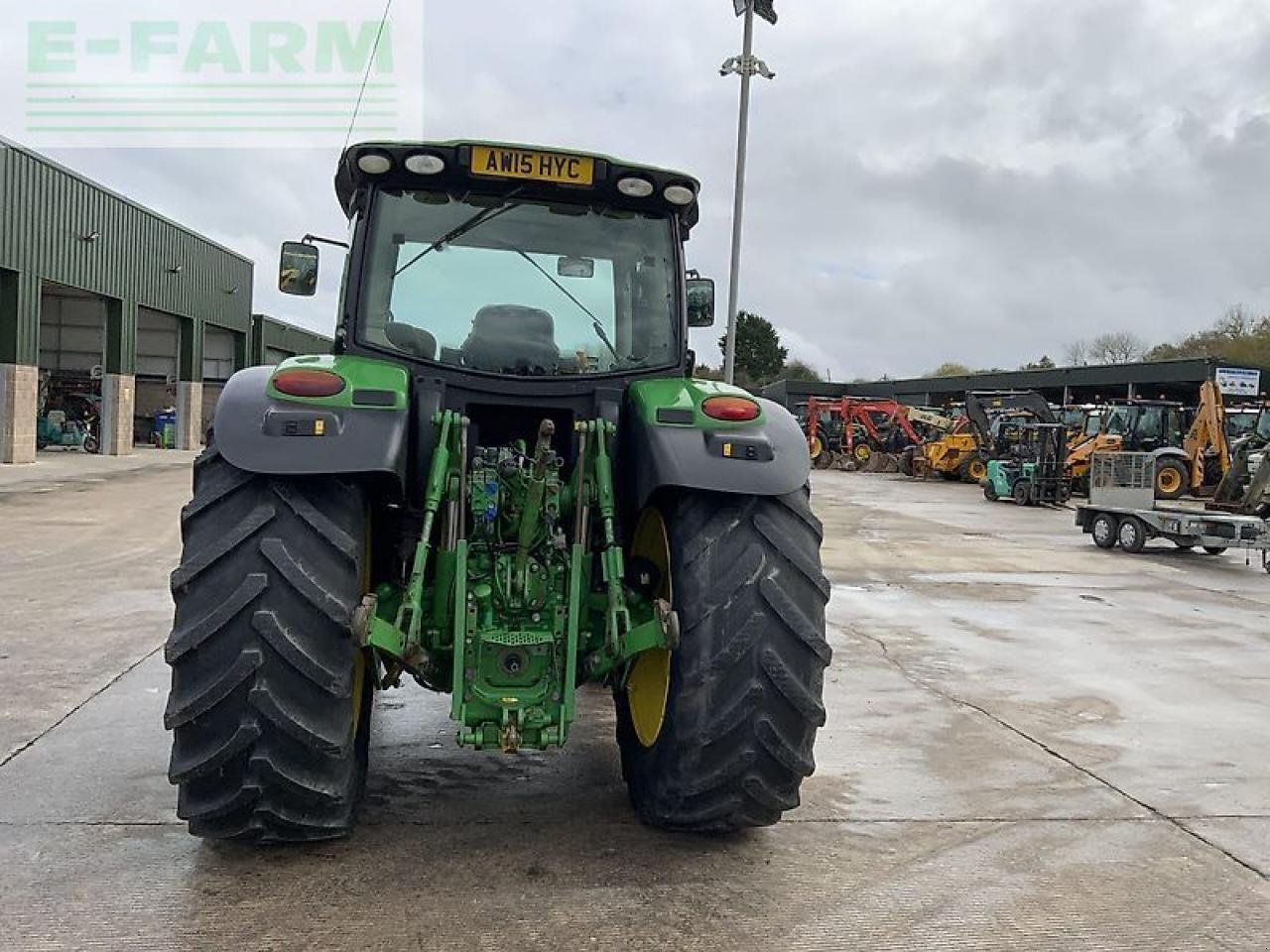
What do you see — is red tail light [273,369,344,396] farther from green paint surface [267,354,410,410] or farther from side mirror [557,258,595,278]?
side mirror [557,258,595,278]

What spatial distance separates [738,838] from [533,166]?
8.68ft

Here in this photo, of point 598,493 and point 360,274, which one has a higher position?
point 360,274

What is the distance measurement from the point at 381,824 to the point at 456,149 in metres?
2.54

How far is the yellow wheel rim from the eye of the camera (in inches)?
159

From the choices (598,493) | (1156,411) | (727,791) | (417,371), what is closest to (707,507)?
(598,493)

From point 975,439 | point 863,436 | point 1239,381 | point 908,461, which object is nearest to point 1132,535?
point 975,439

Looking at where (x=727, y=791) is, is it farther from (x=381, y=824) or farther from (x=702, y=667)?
→ (x=381, y=824)

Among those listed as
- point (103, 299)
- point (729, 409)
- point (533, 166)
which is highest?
point (103, 299)

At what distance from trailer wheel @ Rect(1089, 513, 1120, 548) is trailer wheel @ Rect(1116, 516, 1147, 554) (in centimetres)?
12

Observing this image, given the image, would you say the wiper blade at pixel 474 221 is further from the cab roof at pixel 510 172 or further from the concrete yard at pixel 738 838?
the concrete yard at pixel 738 838

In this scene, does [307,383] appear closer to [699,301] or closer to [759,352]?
[699,301]

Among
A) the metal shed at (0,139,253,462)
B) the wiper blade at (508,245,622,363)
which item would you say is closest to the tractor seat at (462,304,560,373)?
the wiper blade at (508,245,622,363)

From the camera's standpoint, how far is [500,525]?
405 centimetres

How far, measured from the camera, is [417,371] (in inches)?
168
